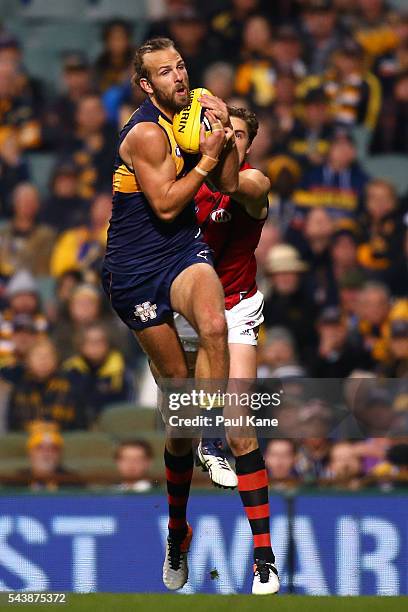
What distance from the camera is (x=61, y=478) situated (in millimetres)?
10141

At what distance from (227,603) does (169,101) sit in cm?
262

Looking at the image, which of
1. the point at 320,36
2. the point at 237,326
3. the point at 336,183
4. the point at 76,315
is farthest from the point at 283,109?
the point at 237,326

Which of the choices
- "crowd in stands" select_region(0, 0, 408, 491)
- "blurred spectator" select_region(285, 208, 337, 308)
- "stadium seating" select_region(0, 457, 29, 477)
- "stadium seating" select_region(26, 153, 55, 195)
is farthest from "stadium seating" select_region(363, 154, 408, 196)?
→ "stadium seating" select_region(0, 457, 29, 477)

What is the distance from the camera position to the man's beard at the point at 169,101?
7754 mm

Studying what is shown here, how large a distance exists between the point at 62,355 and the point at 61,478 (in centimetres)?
247

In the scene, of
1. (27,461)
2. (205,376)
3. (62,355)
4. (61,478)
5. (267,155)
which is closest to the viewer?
(205,376)

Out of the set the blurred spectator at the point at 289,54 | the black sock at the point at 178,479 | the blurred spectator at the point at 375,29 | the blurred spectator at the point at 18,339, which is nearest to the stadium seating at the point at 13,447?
the blurred spectator at the point at 18,339

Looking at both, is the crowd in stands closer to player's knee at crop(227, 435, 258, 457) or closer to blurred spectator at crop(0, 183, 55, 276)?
blurred spectator at crop(0, 183, 55, 276)

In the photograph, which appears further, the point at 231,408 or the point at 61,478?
the point at 61,478

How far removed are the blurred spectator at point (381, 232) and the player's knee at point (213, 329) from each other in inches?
203

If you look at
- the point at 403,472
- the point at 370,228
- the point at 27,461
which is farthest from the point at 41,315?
the point at 403,472

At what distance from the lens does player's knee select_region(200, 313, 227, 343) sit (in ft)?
25.2

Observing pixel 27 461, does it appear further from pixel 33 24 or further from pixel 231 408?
pixel 33 24

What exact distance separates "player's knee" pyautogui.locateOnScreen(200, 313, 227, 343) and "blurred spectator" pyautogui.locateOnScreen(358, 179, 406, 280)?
5162mm
